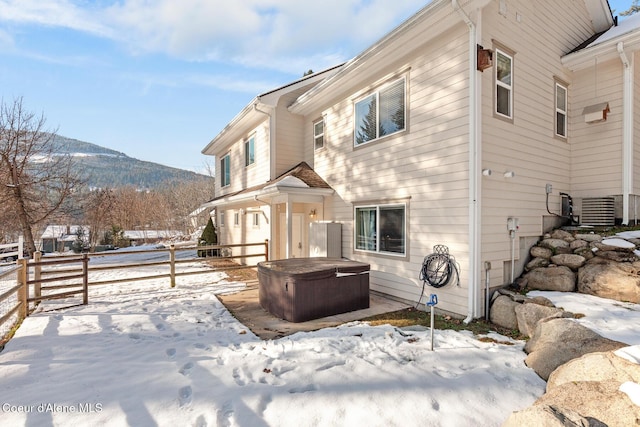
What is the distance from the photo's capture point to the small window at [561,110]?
7.11 m

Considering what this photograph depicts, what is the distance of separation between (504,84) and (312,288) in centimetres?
543

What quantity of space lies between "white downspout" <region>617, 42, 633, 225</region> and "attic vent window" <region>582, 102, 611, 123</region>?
33 cm

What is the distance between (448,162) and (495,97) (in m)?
1.49

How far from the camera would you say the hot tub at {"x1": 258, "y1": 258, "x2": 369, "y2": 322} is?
5.54 metres

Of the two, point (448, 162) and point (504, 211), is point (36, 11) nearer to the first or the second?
point (448, 162)

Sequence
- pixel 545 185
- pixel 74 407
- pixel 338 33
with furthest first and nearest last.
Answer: pixel 338 33, pixel 545 185, pixel 74 407

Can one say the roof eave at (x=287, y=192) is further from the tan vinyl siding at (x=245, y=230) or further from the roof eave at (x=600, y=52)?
the roof eave at (x=600, y=52)

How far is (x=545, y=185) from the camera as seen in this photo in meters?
6.71

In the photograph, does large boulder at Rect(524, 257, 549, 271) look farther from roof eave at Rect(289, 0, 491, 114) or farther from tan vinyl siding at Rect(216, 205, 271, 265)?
tan vinyl siding at Rect(216, 205, 271, 265)

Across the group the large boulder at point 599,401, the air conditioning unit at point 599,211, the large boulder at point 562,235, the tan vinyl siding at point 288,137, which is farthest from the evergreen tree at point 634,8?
the large boulder at point 599,401

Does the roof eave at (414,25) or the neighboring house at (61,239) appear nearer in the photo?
the roof eave at (414,25)

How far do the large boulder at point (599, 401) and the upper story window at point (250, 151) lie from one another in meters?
11.2

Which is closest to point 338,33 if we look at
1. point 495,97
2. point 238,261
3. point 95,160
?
point 495,97

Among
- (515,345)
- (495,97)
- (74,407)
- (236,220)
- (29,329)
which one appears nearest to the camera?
(74,407)
